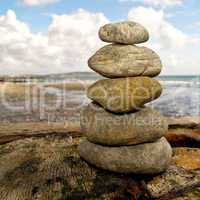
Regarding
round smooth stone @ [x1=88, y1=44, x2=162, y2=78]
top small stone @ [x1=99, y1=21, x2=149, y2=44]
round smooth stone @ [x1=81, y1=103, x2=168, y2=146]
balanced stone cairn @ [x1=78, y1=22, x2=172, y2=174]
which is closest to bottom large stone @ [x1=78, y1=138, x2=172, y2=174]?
balanced stone cairn @ [x1=78, y1=22, x2=172, y2=174]

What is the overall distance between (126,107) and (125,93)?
0.38 meters

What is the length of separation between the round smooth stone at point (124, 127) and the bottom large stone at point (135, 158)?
0.57ft

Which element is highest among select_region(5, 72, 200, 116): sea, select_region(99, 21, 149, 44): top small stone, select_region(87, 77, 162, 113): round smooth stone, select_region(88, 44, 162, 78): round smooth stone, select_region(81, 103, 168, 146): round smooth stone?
select_region(99, 21, 149, 44): top small stone

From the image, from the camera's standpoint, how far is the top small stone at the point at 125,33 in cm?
905

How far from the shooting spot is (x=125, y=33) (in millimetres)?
9047

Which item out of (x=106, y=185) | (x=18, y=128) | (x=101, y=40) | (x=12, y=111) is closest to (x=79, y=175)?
(x=106, y=185)

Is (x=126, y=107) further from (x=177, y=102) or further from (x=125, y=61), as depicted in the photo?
(x=177, y=102)

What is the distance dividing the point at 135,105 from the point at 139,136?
84cm

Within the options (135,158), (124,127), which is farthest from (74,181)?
(124,127)

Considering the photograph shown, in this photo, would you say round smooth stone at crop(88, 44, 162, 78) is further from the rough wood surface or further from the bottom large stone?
the rough wood surface

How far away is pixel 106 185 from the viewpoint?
838 centimetres

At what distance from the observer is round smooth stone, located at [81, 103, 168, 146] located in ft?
29.7

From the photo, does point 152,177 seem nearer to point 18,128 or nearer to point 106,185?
point 106,185

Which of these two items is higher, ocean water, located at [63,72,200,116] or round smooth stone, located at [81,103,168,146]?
round smooth stone, located at [81,103,168,146]
